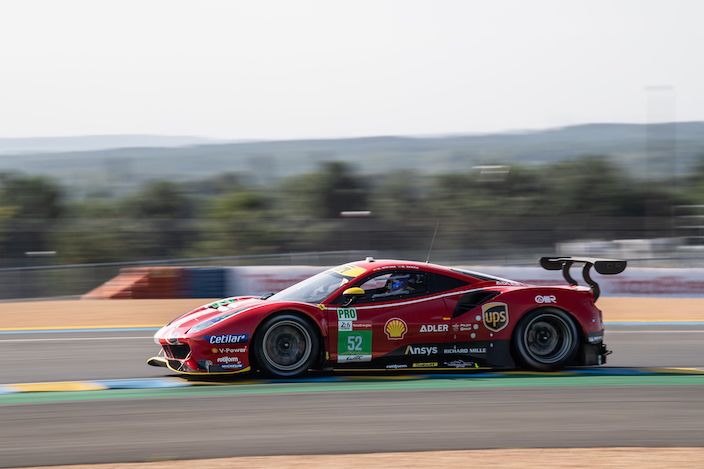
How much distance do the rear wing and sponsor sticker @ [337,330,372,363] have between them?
7.11 ft

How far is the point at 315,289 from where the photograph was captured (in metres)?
8.78

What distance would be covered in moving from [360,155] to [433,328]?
8403cm

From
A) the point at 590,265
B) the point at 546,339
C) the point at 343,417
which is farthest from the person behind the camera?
the point at 590,265

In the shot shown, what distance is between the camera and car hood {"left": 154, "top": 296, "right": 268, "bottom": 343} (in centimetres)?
838

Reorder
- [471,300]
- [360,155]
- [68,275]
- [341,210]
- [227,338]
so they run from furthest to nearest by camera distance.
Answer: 1. [360,155]
2. [341,210]
3. [68,275]
4. [471,300]
5. [227,338]

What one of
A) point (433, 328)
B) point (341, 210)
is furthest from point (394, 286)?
point (341, 210)

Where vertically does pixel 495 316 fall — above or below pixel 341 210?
below

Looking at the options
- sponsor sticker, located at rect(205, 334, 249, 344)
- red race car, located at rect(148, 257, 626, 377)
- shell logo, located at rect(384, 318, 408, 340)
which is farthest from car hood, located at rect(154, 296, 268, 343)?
shell logo, located at rect(384, 318, 408, 340)

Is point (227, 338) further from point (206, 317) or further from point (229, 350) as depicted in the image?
point (206, 317)

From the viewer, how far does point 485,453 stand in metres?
5.92

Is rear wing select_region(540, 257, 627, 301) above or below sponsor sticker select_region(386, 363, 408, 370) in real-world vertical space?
above

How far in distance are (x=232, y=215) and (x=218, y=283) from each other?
112ft

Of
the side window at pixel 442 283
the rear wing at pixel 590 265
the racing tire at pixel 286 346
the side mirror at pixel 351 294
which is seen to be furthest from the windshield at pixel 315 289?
the rear wing at pixel 590 265

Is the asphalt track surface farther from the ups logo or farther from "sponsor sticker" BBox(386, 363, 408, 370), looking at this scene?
the ups logo
